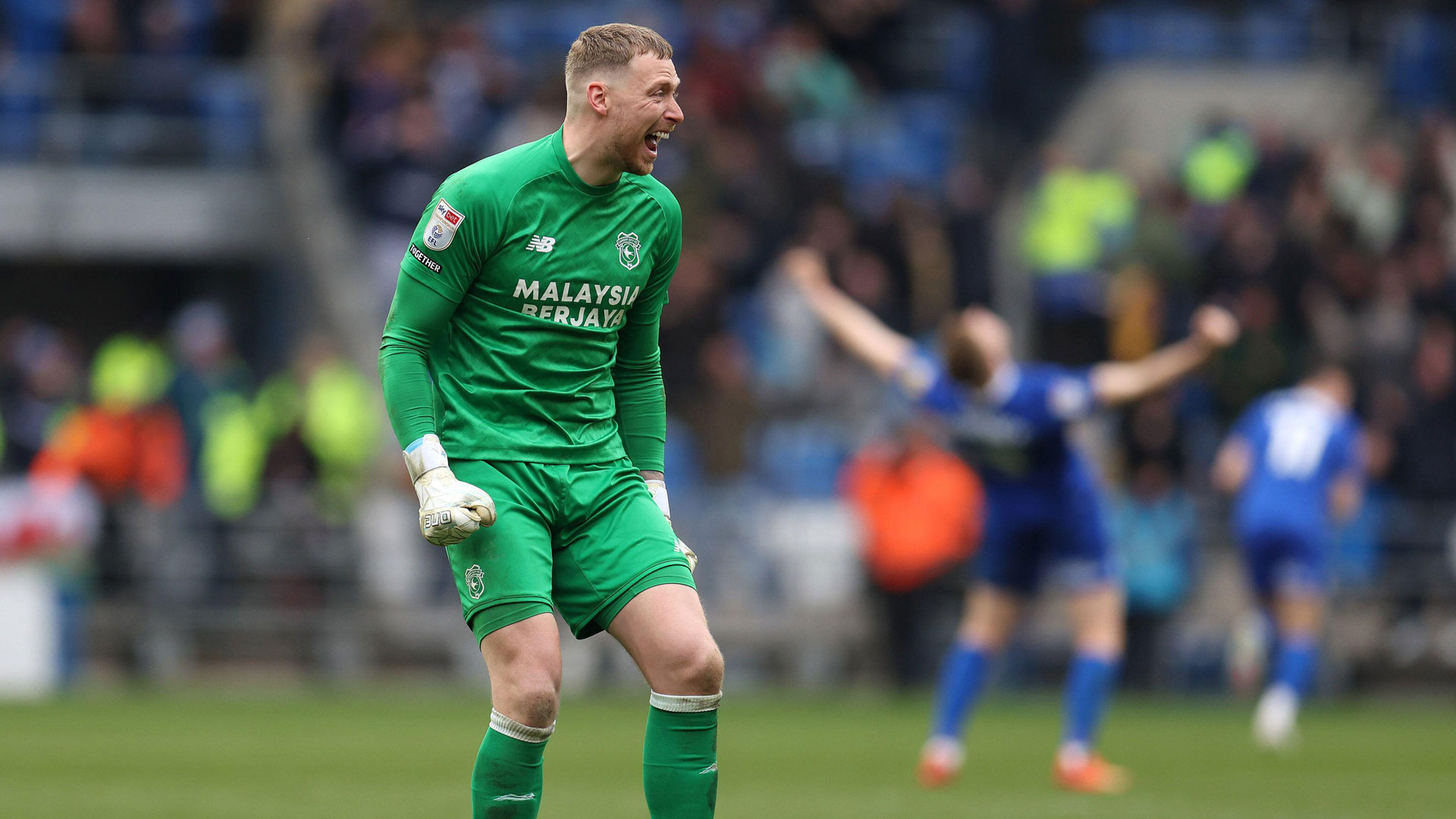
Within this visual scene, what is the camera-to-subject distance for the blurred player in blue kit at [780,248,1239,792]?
1101 centimetres

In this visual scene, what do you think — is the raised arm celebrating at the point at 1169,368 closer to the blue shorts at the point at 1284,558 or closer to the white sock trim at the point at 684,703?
the white sock trim at the point at 684,703

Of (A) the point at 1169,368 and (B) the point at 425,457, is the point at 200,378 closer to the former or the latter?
(A) the point at 1169,368

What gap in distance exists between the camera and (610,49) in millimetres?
6121

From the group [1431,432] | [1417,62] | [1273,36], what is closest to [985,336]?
[1431,432]

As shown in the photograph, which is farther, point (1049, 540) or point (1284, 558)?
point (1284, 558)

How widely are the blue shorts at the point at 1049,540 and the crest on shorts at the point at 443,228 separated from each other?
18.9 feet

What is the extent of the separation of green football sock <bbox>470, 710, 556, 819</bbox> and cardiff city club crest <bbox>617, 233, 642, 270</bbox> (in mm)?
1322

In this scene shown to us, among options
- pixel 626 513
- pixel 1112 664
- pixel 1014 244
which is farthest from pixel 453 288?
pixel 1014 244

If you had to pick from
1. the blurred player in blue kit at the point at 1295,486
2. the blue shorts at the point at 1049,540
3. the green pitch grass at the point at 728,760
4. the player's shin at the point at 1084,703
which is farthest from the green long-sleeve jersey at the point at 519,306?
the blurred player in blue kit at the point at 1295,486

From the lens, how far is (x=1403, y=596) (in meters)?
19.0

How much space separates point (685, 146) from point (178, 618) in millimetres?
6129

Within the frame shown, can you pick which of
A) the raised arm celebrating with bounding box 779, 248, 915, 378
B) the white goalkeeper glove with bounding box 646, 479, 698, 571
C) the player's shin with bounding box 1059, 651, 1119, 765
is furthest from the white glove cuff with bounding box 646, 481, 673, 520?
the player's shin with bounding box 1059, 651, 1119, 765

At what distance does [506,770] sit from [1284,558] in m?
10.3

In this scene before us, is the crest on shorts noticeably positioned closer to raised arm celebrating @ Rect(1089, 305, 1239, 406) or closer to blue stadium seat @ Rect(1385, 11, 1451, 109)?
raised arm celebrating @ Rect(1089, 305, 1239, 406)
